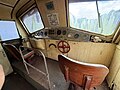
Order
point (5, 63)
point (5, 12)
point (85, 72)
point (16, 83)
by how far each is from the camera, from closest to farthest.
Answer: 1. point (85, 72)
2. point (16, 83)
3. point (5, 63)
4. point (5, 12)

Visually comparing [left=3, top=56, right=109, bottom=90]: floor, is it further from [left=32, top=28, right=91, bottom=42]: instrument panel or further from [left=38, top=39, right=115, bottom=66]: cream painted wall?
[left=32, top=28, right=91, bottom=42]: instrument panel

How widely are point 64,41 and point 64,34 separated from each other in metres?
0.24

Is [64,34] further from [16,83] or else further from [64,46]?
[16,83]

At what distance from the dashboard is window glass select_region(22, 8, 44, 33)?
0.90ft

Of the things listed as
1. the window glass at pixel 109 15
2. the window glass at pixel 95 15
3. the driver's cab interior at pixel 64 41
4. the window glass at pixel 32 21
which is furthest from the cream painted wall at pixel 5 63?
the window glass at pixel 109 15

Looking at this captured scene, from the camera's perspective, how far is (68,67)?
45.9 inches

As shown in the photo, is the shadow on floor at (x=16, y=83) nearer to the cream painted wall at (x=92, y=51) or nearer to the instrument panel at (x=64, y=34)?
the cream painted wall at (x=92, y=51)

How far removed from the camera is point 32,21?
3438 millimetres

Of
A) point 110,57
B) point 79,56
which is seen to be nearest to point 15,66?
point 79,56

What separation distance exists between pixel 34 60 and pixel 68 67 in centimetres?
228

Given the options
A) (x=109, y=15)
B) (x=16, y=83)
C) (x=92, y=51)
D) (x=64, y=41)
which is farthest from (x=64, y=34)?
(x=16, y=83)

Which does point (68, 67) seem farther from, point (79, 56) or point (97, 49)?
point (79, 56)

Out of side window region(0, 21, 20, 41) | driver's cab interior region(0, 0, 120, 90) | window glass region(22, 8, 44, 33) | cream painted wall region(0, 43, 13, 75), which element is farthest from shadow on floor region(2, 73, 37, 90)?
window glass region(22, 8, 44, 33)

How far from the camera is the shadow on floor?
88.8 inches
